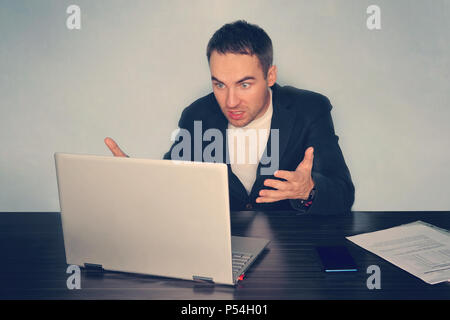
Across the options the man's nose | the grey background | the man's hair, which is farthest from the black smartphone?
the grey background

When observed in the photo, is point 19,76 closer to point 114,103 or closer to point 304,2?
point 114,103

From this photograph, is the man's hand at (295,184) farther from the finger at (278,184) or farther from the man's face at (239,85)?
the man's face at (239,85)

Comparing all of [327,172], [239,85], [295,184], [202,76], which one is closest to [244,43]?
[239,85]

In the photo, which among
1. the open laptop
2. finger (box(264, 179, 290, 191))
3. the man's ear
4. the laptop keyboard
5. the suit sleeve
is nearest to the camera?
the open laptop

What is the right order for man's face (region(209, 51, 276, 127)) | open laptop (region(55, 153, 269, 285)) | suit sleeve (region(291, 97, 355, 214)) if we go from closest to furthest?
open laptop (region(55, 153, 269, 285)) → suit sleeve (region(291, 97, 355, 214)) → man's face (region(209, 51, 276, 127))

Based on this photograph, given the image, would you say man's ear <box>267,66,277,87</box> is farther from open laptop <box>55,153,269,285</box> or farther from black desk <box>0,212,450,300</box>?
open laptop <box>55,153,269,285</box>

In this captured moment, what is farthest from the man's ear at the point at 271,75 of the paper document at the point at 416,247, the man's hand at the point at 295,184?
the paper document at the point at 416,247

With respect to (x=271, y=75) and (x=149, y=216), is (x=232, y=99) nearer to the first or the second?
(x=271, y=75)

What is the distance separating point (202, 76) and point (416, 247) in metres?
2.04

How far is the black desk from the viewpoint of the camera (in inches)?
45.4

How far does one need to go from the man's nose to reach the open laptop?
122 centimetres

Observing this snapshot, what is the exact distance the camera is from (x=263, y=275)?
1.26 m

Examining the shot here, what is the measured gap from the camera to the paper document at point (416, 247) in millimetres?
1250

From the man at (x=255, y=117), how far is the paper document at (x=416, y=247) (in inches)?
21.4
